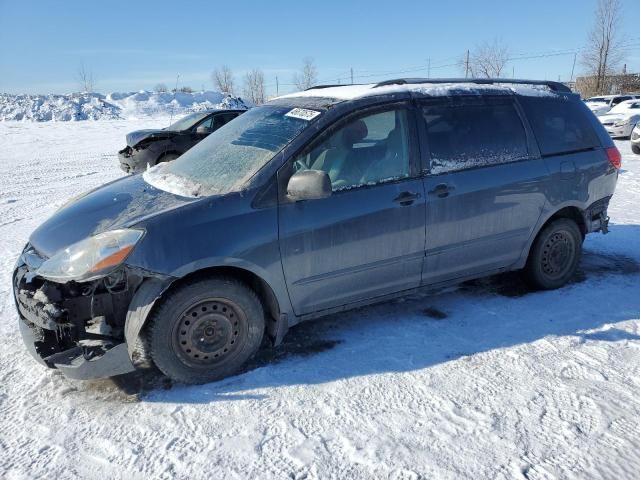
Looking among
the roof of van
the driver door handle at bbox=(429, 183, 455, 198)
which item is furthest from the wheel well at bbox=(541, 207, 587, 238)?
the driver door handle at bbox=(429, 183, 455, 198)

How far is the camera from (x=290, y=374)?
3238mm

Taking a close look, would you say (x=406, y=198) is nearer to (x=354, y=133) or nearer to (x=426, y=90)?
(x=354, y=133)

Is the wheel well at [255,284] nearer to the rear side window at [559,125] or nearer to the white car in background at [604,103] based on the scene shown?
the rear side window at [559,125]

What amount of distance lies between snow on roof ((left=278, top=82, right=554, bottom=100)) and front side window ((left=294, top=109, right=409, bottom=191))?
0.71 feet

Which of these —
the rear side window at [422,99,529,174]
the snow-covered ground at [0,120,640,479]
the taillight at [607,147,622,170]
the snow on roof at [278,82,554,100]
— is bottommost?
the snow-covered ground at [0,120,640,479]

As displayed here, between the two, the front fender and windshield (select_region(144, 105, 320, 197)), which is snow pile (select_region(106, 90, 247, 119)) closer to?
windshield (select_region(144, 105, 320, 197))

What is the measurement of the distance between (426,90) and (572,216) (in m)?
1.94

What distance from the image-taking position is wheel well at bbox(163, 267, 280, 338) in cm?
302

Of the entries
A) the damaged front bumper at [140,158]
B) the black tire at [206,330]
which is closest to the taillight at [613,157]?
the black tire at [206,330]

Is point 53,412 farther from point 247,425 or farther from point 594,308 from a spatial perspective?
point 594,308

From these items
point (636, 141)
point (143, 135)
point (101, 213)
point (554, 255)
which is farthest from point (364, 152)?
point (636, 141)

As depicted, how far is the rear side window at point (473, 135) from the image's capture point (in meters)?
3.74

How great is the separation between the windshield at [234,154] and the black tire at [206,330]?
67cm

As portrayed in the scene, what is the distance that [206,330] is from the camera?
3.12 metres
